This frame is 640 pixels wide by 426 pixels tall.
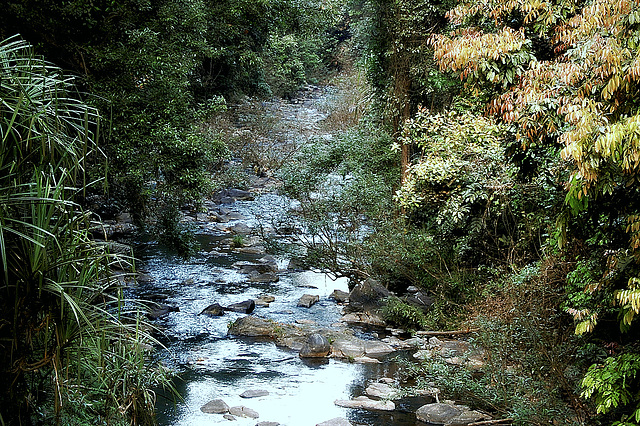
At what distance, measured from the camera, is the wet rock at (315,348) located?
869cm

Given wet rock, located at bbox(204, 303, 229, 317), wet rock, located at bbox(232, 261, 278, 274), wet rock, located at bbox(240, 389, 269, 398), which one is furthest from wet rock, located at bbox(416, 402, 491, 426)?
wet rock, located at bbox(232, 261, 278, 274)

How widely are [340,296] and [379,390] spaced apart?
4.13 metres

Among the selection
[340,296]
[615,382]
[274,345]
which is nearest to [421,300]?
[340,296]

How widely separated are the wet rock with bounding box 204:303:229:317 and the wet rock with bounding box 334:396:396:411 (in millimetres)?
3834

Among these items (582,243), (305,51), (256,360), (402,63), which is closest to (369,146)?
(402,63)

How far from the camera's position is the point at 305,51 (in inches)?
1171

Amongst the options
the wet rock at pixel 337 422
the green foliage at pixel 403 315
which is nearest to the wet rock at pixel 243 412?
the wet rock at pixel 337 422

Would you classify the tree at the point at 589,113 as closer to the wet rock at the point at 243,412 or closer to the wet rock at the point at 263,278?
the wet rock at the point at 243,412

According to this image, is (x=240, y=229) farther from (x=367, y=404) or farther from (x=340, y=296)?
(x=367, y=404)

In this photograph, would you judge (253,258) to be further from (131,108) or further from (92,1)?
(92,1)

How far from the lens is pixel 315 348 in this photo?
8.69 m

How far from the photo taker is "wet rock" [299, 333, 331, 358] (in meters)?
Answer: 8.69

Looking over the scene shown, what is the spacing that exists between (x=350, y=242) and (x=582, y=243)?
246 inches

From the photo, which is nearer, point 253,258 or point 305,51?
point 253,258
